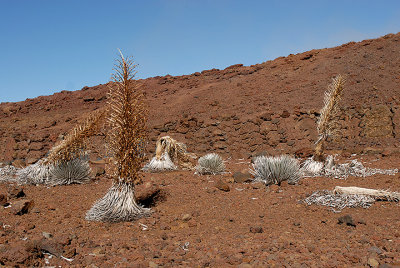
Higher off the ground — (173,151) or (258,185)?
(173,151)

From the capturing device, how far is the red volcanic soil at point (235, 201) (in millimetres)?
3539

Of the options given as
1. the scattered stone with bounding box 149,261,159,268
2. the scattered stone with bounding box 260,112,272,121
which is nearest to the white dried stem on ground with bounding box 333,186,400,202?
the scattered stone with bounding box 149,261,159,268

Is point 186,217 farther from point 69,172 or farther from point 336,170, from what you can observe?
point 336,170

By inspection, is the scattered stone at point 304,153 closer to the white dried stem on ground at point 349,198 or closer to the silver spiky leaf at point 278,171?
the silver spiky leaf at point 278,171

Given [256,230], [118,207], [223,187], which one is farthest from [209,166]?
[256,230]

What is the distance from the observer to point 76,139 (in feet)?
20.6

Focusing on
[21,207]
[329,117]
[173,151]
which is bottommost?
[21,207]

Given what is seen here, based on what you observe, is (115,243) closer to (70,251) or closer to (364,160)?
(70,251)

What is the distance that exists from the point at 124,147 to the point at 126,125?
323 millimetres

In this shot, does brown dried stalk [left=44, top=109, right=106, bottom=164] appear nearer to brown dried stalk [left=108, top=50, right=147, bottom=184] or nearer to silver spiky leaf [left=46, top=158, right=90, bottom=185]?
silver spiky leaf [left=46, top=158, right=90, bottom=185]

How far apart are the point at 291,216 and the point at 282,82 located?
48.5 ft

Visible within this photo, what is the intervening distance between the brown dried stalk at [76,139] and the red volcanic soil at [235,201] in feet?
2.14

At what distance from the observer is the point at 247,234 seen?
4.20 meters

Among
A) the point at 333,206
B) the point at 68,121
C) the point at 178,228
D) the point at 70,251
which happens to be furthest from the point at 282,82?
the point at 70,251
